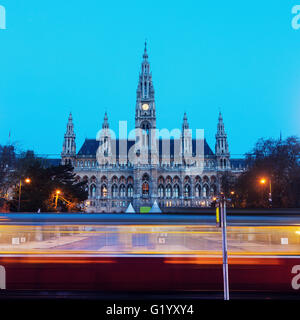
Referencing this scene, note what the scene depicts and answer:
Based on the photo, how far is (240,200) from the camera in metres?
50.7

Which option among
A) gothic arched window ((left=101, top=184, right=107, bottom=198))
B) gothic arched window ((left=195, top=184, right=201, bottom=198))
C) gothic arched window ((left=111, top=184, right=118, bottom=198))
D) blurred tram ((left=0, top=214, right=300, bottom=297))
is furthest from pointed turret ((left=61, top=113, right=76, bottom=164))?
blurred tram ((left=0, top=214, right=300, bottom=297))

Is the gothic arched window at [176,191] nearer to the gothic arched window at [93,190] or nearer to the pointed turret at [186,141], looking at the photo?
the pointed turret at [186,141]

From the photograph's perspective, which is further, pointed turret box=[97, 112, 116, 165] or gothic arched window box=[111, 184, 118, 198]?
pointed turret box=[97, 112, 116, 165]

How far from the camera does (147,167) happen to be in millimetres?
79125

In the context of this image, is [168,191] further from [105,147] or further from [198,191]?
[105,147]

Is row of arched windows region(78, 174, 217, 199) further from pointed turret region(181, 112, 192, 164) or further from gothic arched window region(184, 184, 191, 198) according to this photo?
pointed turret region(181, 112, 192, 164)

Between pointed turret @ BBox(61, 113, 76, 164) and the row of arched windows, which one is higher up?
pointed turret @ BBox(61, 113, 76, 164)

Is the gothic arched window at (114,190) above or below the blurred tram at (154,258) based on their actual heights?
above

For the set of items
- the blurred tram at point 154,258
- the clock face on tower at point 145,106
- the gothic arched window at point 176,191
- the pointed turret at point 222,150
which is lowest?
the blurred tram at point 154,258

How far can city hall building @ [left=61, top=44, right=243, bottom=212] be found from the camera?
79500 millimetres

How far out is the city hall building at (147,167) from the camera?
79500mm

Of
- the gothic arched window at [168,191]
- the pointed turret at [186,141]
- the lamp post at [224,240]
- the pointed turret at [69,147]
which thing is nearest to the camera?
the lamp post at [224,240]

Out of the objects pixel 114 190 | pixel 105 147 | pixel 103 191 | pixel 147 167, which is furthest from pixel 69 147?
pixel 147 167

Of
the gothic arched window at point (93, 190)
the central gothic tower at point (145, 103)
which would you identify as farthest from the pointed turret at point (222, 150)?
the gothic arched window at point (93, 190)
